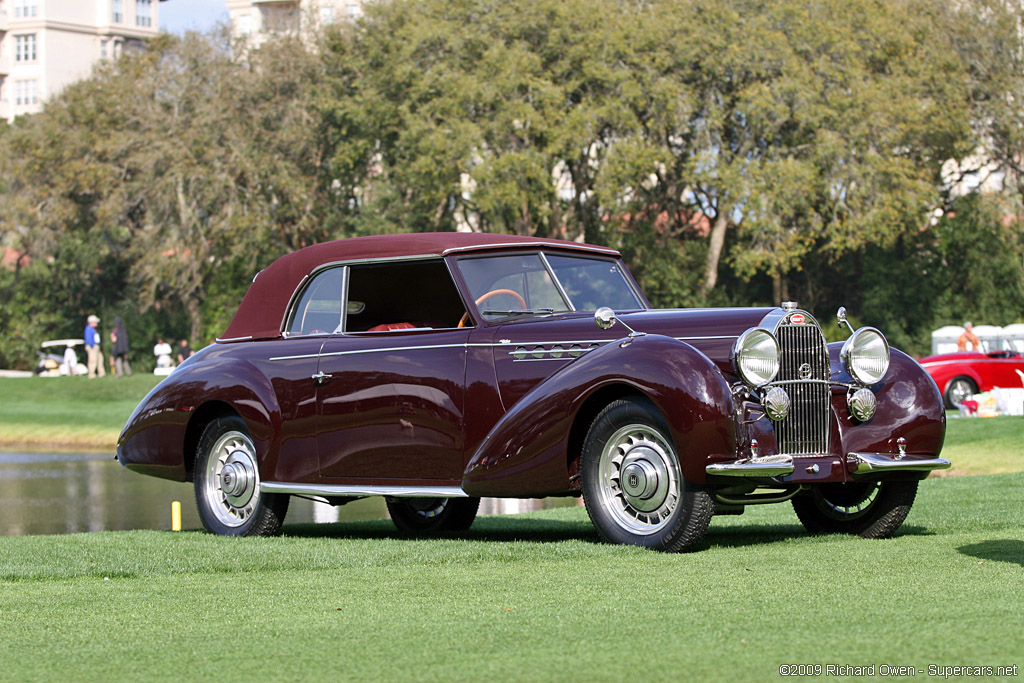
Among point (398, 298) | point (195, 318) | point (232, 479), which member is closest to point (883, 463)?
point (398, 298)

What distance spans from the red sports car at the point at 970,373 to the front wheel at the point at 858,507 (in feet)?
62.3

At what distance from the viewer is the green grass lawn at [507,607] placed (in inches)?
181

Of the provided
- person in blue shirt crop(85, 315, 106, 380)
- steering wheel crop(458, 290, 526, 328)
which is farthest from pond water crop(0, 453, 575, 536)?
person in blue shirt crop(85, 315, 106, 380)

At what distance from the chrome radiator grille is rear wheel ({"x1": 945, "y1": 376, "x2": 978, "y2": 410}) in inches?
797

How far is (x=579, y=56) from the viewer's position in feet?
121

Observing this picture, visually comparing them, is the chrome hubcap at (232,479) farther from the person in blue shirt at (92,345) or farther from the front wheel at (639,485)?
the person in blue shirt at (92,345)

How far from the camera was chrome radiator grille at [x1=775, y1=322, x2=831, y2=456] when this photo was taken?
309 inches

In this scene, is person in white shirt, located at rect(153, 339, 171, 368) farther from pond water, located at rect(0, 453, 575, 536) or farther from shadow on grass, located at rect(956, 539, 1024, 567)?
shadow on grass, located at rect(956, 539, 1024, 567)

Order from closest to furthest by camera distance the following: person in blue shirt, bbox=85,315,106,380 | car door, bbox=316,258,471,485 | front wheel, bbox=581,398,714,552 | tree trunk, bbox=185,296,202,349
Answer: front wheel, bbox=581,398,714,552 < car door, bbox=316,258,471,485 < person in blue shirt, bbox=85,315,106,380 < tree trunk, bbox=185,296,202,349

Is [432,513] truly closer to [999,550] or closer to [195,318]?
[999,550]

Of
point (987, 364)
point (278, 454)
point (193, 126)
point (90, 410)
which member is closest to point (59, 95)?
point (193, 126)

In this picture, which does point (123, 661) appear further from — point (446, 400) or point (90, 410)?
point (90, 410)

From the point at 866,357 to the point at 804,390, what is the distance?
0.65 metres

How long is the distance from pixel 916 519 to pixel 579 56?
2890 centimetres
